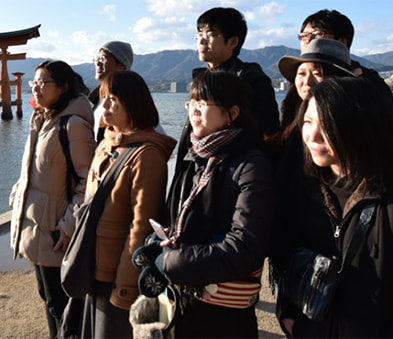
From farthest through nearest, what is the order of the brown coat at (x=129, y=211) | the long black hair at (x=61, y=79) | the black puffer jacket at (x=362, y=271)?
the long black hair at (x=61, y=79)
the brown coat at (x=129, y=211)
the black puffer jacket at (x=362, y=271)

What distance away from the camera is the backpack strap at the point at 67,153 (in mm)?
2596

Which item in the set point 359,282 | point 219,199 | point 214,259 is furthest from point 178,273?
point 359,282

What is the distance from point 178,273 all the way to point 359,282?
669 millimetres

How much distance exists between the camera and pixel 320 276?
149 cm

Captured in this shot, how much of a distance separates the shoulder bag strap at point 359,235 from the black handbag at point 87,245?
44.3 inches

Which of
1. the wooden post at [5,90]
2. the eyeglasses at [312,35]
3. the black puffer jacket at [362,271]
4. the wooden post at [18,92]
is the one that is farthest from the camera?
the wooden post at [18,92]

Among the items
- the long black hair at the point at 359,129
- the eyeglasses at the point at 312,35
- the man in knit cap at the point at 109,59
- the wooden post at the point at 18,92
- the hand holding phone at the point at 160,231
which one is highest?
the eyeglasses at the point at 312,35

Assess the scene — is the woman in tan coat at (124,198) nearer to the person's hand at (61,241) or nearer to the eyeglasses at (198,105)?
the eyeglasses at (198,105)

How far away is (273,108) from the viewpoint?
2.54 m

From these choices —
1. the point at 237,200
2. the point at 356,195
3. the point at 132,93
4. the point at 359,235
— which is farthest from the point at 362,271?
the point at 132,93

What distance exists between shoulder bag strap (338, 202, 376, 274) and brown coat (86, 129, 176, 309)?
3.07 ft

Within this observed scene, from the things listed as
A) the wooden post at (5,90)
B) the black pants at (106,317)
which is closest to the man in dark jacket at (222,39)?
the black pants at (106,317)

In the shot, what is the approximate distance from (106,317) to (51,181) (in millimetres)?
970

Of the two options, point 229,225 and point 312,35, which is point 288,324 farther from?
point 312,35
